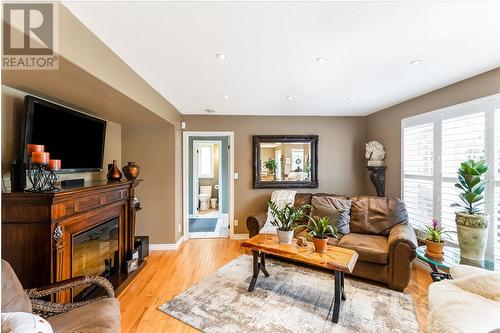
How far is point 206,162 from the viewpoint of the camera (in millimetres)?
7012

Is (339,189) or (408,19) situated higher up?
(408,19)

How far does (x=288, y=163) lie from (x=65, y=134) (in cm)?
322

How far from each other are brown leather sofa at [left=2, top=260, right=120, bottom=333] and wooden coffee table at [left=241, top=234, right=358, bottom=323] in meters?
1.39

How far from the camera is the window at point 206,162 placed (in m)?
6.95

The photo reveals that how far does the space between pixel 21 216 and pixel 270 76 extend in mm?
2442

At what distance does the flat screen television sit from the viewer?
198 centimetres

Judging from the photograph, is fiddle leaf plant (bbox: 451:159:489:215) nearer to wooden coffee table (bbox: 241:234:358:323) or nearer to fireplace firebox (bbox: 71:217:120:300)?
wooden coffee table (bbox: 241:234:358:323)

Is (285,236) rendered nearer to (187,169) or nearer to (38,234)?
(38,234)

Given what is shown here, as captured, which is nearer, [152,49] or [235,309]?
[152,49]

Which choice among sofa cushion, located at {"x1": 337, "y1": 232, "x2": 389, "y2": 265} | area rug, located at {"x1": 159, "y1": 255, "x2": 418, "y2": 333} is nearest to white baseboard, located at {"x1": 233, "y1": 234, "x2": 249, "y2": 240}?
area rug, located at {"x1": 159, "y1": 255, "x2": 418, "y2": 333}

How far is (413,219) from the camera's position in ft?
11.2

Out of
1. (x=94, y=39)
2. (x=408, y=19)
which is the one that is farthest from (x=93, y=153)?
(x=408, y=19)

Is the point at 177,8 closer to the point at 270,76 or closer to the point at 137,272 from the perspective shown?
the point at 270,76

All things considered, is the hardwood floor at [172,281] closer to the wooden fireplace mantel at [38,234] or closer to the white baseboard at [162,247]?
the white baseboard at [162,247]
